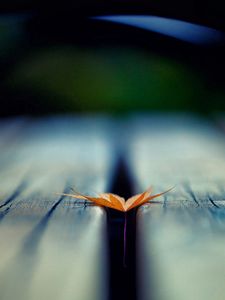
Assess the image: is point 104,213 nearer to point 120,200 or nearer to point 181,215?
point 120,200

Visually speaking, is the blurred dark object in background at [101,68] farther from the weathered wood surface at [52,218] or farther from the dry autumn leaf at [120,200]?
the dry autumn leaf at [120,200]

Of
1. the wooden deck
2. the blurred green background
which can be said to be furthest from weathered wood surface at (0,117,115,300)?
the blurred green background

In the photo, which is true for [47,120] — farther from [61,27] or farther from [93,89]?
[61,27]

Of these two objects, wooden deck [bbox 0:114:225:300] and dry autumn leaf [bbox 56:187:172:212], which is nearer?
wooden deck [bbox 0:114:225:300]

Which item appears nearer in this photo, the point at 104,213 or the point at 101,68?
the point at 104,213

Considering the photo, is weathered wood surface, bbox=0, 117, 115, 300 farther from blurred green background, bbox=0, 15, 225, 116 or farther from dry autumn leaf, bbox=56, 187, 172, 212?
blurred green background, bbox=0, 15, 225, 116

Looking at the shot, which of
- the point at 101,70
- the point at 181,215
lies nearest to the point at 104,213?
the point at 181,215

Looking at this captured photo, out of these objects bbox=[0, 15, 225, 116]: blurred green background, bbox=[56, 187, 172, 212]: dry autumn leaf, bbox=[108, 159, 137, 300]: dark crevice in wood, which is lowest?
bbox=[108, 159, 137, 300]: dark crevice in wood
